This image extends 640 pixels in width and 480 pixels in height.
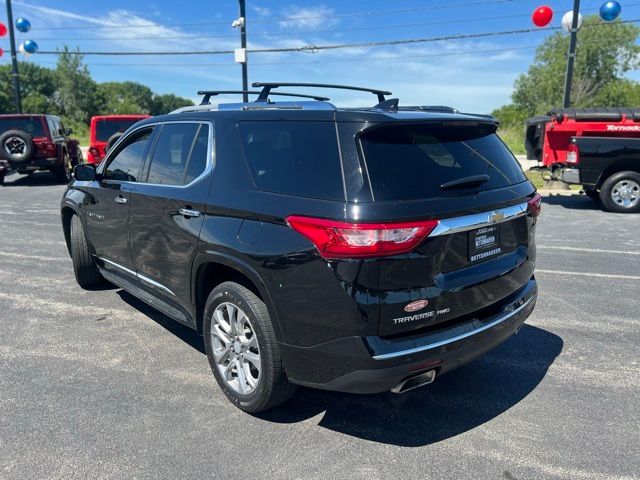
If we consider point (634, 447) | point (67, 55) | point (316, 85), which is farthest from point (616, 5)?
point (67, 55)

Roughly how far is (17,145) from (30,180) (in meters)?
2.98

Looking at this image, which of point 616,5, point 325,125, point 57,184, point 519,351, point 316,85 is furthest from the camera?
point 57,184

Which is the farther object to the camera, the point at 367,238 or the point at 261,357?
the point at 261,357

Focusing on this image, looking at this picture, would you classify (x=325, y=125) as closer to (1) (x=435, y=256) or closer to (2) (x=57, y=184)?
(1) (x=435, y=256)

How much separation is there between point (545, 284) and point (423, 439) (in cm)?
337

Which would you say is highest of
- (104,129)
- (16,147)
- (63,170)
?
(104,129)

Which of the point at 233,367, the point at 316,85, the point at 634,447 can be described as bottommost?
the point at 634,447

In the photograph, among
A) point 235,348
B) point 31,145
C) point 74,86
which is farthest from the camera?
point 74,86

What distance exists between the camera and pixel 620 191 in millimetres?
10148

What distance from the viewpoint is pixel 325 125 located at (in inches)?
106

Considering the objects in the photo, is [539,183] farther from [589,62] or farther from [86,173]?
[589,62]

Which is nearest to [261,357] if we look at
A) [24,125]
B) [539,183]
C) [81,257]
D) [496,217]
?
[496,217]

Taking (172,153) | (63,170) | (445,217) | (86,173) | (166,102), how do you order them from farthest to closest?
(166,102) < (63,170) < (86,173) < (172,153) < (445,217)

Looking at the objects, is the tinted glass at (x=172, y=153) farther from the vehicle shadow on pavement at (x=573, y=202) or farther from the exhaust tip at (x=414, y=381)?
the vehicle shadow on pavement at (x=573, y=202)
